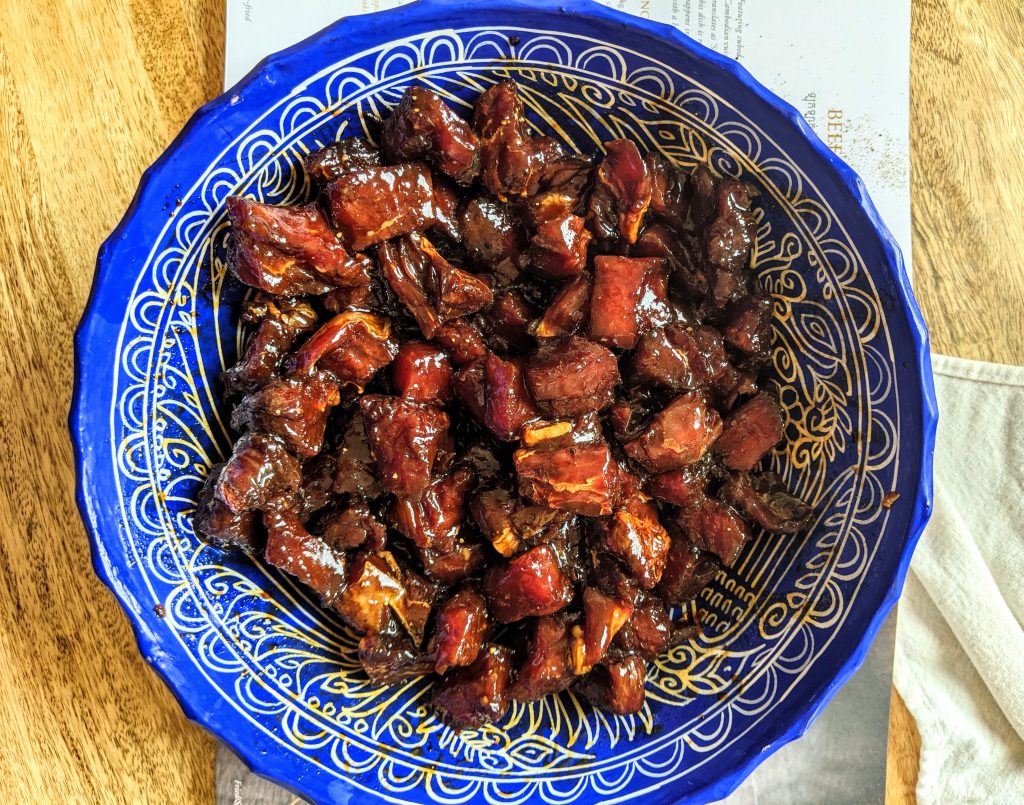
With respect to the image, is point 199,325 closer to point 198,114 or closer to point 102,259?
point 102,259

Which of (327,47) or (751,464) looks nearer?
(327,47)

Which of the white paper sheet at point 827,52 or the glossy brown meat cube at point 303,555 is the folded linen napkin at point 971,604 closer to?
the white paper sheet at point 827,52

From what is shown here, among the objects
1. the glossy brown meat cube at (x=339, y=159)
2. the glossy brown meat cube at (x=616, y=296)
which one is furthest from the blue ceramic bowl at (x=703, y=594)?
the glossy brown meat cube at (x=616, y=296)

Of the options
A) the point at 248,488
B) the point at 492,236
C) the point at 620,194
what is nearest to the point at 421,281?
the point at 492,236

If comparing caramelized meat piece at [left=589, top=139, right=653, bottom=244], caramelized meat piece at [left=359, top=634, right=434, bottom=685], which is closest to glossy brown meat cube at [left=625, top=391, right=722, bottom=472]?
caramelized meat piece at [left=589, top=139, right=653, bottom=244]

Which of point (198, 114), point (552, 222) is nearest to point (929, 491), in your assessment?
point (552, 222)

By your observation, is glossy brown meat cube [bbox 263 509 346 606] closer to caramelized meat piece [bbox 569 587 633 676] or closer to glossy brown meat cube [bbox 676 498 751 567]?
caramelized meat piece [bbox 569 587 633 676]

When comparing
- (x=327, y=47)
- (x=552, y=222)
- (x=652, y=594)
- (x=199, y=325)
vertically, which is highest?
(x=327, y=47)
